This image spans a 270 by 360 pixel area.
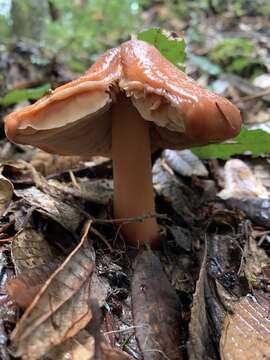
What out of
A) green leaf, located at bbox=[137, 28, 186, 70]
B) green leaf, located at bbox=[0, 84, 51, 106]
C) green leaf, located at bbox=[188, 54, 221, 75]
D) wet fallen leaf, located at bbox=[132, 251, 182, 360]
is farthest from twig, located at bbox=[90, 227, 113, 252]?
green leaf, located at bbox=[188, 54, 221, 75]

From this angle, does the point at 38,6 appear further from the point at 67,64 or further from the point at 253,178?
the point at 253,178

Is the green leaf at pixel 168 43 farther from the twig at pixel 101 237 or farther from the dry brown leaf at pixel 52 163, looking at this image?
the twig at pixel 101 237

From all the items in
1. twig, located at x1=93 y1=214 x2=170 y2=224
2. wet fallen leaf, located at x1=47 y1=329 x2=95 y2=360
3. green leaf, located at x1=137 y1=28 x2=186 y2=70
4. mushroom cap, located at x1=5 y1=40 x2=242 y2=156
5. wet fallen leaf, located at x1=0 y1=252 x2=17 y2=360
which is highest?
green leaf, located at x1=137 y1=28 x2=186 y2=70

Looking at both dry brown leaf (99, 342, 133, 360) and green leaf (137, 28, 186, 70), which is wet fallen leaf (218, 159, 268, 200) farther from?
dry brown leaf (99, 342, 133, 360)

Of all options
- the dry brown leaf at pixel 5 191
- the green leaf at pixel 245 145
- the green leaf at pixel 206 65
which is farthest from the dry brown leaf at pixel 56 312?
the green leaf at pixel 206 65

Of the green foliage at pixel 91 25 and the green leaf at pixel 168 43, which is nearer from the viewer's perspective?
the green leaf at pixel 168 43

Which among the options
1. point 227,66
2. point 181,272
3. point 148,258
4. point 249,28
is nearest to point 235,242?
point 181,272
